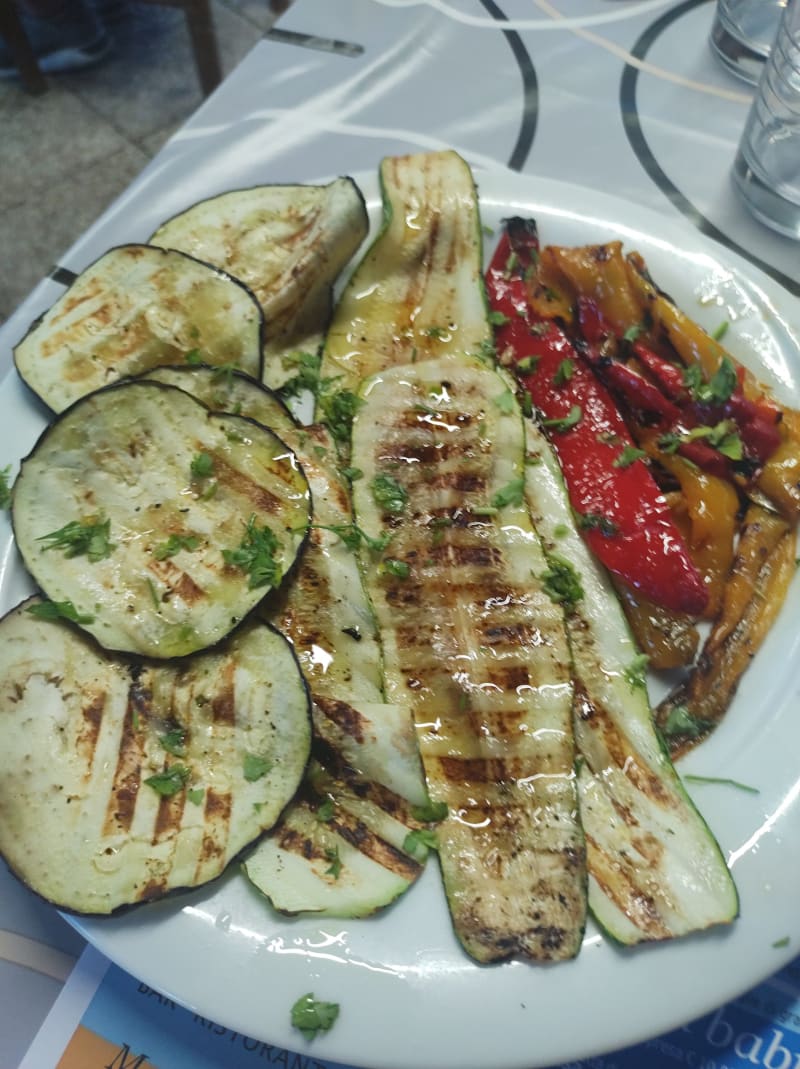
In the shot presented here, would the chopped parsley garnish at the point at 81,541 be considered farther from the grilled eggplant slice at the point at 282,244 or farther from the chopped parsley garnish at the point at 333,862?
the chopped parsley garnish at the point at 333,862

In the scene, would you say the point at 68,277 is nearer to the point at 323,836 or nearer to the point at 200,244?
the point at 200,244

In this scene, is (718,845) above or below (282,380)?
below

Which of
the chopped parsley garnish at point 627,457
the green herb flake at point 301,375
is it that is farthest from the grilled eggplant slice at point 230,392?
the chopped parsley garnish at point 627,457

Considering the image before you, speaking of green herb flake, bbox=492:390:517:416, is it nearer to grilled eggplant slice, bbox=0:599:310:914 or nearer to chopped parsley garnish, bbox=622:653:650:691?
chopped parsley garnish, bbox=622:653:650:691

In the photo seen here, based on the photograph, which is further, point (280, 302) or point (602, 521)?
point (280, 302)

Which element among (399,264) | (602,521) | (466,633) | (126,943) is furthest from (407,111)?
(126,943)

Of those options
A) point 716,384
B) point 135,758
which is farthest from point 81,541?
point 716,384

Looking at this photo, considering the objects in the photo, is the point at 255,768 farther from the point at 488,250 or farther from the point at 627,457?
the point at 488,250
